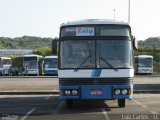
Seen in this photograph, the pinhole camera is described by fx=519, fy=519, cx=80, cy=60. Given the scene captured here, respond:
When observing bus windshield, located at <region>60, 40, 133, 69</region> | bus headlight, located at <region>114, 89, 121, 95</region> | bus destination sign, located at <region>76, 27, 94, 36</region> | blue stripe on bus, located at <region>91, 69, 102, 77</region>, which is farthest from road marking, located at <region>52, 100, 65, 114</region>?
bus destination sign, located at <region>76, 27, 94, 36</region>

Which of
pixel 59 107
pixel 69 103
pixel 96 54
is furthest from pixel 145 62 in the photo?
pixel 96 54

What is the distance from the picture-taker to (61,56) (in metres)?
18.9

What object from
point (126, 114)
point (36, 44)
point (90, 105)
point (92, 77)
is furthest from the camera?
point (36, 44)

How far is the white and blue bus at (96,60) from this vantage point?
18375 mm

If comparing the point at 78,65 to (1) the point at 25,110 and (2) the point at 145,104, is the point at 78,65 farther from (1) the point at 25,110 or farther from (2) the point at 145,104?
(2) the point at 145,104

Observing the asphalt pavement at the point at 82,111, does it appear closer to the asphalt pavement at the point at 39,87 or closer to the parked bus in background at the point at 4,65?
the asphalt pavement at the point at 39,87

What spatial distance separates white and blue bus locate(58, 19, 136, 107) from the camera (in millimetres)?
18375

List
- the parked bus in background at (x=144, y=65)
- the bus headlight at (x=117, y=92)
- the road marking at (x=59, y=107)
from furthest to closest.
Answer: the parked bus in background at (x=144, y=65)
the road marking at (x=59, y=107)
the bus headlight at (x=117, y=92)

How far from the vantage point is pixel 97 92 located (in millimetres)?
18344

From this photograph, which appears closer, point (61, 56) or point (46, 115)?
point (46, 115)

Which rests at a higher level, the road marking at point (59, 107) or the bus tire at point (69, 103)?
the bus tire at point (69, 103)

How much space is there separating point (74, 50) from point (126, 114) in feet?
10.9

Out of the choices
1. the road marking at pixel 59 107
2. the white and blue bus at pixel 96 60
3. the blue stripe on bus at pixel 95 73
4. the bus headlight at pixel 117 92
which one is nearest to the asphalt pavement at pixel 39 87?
the road marking at pixel 59 107

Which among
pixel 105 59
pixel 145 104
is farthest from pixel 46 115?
pixel 145 104
